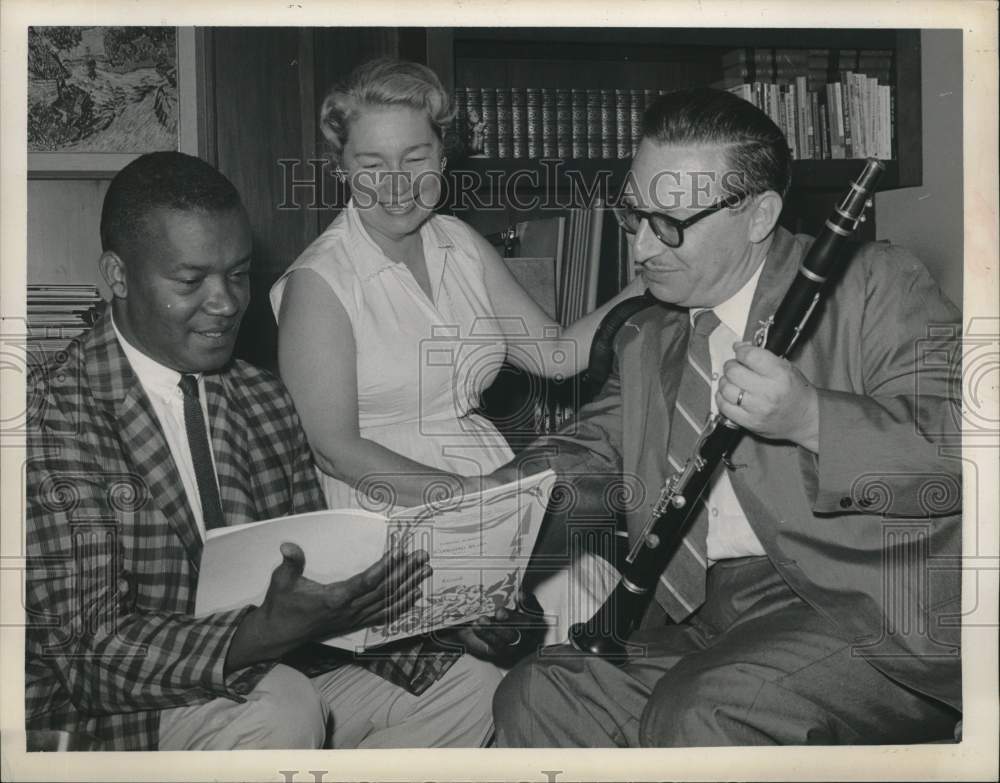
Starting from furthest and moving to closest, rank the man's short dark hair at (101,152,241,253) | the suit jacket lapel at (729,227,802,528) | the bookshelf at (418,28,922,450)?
the bookshelf at (418,28,922,450), the man's short dark hair at (101,152,241,253), the suit jacket lapel at (729,227,802,528)

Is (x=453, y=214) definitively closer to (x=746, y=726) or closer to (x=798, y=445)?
(x=798, y=445)

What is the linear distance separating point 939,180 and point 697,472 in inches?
33.6

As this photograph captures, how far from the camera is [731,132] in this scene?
1998 millimetres

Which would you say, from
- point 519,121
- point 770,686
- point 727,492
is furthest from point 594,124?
point 770,686

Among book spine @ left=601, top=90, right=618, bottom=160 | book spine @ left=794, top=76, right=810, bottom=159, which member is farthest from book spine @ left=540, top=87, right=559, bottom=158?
book spine @ left=794, top=76, right=810, bottom=159

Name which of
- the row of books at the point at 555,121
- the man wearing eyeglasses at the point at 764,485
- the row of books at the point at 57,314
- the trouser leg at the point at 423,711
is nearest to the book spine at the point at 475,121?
the row of books at the point at 555,121

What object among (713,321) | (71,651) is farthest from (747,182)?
(71,651)

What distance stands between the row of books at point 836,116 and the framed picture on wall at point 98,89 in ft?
3.87

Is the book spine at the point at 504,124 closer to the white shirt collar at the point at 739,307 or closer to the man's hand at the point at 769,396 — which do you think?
the white shirt collar at the point at 739,307

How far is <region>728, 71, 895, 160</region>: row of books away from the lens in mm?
2385

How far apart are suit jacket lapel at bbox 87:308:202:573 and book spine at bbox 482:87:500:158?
827mm

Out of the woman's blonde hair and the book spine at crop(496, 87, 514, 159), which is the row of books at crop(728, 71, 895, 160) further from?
the woman's blonde hair

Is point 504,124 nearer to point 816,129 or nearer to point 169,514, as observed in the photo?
point 816,129

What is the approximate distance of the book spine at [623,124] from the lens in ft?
7.57
